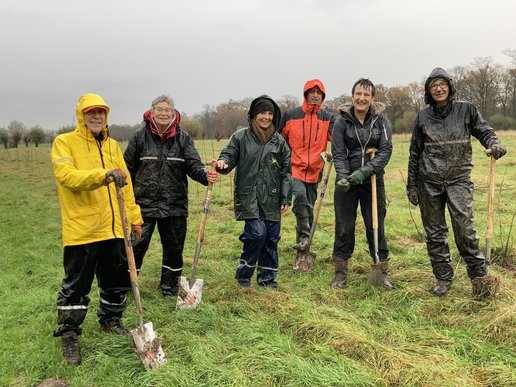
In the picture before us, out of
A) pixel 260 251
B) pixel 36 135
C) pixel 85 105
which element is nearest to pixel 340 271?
pixel 260 251

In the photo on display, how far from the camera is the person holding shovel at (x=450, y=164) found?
14.5ft

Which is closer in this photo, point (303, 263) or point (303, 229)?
point (303, 263)

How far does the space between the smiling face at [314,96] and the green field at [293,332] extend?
2267mm

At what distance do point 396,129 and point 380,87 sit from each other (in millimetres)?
12494

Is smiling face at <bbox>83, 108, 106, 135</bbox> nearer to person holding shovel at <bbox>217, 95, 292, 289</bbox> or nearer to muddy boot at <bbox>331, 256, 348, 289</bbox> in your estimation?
person holding shovel at <bbox>217, 95, 292, 289</bbox>

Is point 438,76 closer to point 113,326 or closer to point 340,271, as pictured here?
point 340,271

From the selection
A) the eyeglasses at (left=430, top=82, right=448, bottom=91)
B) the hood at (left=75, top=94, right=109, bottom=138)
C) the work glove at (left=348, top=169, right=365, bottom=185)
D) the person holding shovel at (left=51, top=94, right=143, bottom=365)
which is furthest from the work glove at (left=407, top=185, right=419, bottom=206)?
the hood at (left=75, top=94, right=109, bottom=138)

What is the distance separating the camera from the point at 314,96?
228 inches

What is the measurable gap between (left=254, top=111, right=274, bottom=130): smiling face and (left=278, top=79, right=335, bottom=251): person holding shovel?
3.89 feet

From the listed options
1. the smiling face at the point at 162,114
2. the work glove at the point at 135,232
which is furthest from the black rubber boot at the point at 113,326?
the smiling face at the point at 162,114

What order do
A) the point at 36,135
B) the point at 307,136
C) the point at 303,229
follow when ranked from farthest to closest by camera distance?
the point at 36,135, the point at 303,229, the point at 307,136

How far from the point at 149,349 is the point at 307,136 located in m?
3.59

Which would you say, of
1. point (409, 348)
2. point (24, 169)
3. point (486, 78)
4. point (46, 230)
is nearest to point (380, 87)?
point (486, 78)

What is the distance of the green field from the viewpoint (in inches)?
124
